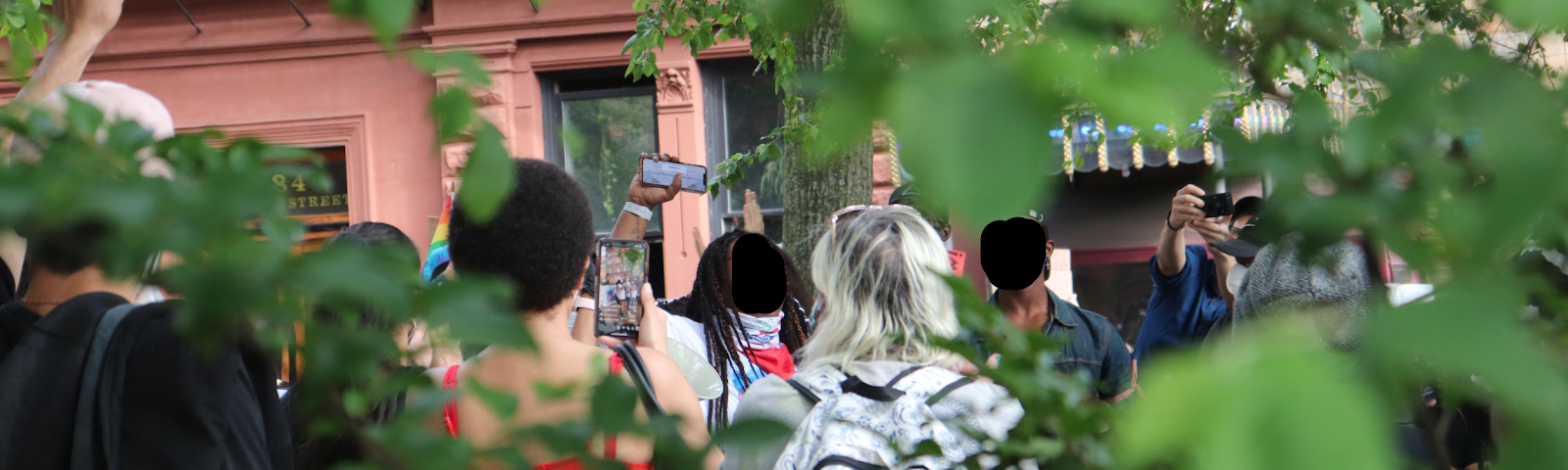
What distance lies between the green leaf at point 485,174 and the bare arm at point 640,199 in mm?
2804

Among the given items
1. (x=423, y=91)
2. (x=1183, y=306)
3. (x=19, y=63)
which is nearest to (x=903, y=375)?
(x=19, y=63)

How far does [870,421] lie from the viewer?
1.74 m

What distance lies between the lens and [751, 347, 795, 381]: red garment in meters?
3.32

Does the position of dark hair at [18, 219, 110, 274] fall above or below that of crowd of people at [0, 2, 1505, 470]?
above

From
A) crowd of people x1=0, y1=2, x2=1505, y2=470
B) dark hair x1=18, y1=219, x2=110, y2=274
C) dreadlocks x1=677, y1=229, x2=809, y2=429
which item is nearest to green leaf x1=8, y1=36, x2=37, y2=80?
dark hair x1=18, y1=219, x2=110, y2=274

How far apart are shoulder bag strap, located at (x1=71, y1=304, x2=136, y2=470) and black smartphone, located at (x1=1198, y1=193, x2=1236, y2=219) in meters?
2.89

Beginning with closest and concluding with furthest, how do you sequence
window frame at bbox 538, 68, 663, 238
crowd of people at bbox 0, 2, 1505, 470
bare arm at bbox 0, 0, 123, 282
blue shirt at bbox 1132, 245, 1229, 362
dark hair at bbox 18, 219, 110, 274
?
dark hair at bbox 18, 219, 110, 274 → crowd of people at bbox 0, 2, 1505, 470 → bare arm at bbox 0, 0, 123, 282 → blue shirt at bbox 1132, 245, 1229, 362 → window frame at bbox 538, 68, 663, 238

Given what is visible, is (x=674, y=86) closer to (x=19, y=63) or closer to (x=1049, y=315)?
(x=1049, y=315)

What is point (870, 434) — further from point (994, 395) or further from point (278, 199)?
point (278, 199)

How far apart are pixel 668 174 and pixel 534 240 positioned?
1986 mm

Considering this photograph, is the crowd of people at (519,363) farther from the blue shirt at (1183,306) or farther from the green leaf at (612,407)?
the blue shirt at (1183,306)

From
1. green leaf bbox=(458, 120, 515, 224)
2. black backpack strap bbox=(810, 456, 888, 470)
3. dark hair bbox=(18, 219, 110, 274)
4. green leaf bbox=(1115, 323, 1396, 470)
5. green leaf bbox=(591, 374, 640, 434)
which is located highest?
green leaf bbox=(458, 120, 515, 224)

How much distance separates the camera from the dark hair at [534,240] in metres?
1.84

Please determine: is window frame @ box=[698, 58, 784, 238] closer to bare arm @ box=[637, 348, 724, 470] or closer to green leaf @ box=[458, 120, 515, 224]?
bare arm @ box=[637, 348, 724, 470]
